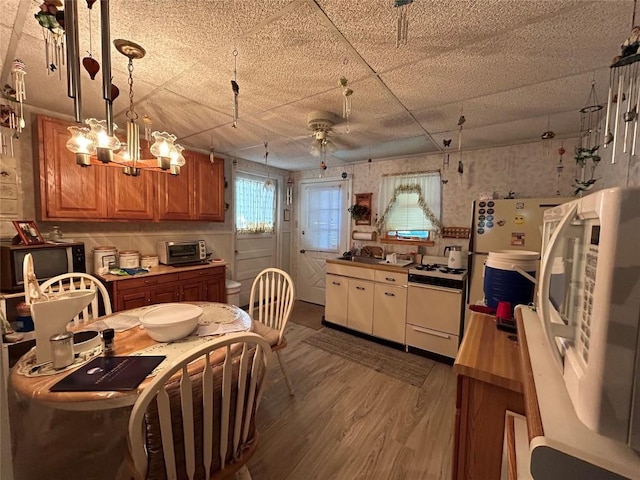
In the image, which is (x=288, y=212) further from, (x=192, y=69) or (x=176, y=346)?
(x=176, y=346)

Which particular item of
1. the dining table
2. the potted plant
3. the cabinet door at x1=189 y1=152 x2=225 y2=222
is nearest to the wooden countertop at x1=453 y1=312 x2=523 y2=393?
the dining table

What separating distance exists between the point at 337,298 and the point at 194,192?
223 cm

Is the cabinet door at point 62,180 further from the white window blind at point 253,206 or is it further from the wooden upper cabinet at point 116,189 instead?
the white window blind at point 253,206

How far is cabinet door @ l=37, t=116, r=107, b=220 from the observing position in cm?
210

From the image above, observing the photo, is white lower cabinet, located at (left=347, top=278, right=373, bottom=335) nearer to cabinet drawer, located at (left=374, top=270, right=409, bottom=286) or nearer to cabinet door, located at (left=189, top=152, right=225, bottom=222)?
cabinet drawer, located at (left=374, top=270, right=409, bottom=286)

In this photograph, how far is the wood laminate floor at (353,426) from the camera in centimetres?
150

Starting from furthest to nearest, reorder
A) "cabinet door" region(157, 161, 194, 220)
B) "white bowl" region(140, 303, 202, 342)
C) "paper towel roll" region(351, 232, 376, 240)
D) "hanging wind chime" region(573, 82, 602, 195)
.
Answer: "paper towel roll" region(351, 232, 376, 240), "cabinet door" region(157, 161, 194, 220), "hanging wind chime" region(573, 82, 602, 195), "white bowl" region(140, 303, 202, 342)

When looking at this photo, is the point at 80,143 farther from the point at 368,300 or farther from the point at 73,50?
the point at 368,300

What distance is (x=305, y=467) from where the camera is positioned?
150 centimetres

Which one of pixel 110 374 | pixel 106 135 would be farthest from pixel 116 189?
pixel 110 374

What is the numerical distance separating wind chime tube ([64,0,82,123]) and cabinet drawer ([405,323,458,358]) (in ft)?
9.79

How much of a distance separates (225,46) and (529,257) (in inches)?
76.7

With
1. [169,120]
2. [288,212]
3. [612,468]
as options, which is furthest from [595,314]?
[288,212]

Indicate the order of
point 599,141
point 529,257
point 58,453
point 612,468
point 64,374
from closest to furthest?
point 612,468, point 64,374, point 529,257, point 58,453, point 599,141
